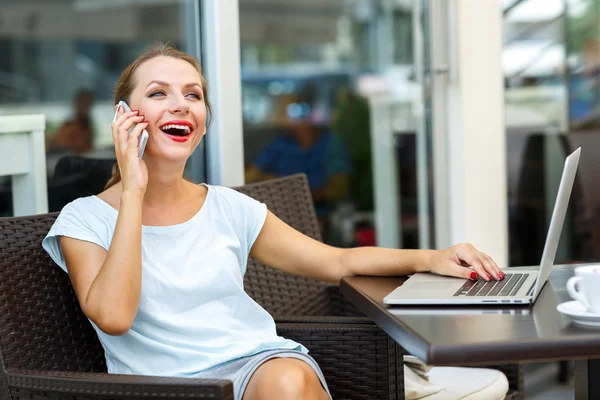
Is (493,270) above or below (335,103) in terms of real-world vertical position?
below

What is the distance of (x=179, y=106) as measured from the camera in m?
1.93

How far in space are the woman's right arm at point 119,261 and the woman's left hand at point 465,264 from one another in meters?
0.63

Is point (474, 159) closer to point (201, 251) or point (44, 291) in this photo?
point (201, 251)

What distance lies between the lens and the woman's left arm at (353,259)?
1.89 m

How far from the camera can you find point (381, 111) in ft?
12.5

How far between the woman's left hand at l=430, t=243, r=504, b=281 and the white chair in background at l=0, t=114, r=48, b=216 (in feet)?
3.59

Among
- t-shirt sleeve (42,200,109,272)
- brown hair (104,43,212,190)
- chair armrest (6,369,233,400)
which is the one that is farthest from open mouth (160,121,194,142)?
chair armrest (6,369,233,400)

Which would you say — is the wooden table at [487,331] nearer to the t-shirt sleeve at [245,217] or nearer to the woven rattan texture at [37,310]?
the t-shirt sleeve at [245,217]

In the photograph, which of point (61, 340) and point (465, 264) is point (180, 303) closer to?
point (61, 340)

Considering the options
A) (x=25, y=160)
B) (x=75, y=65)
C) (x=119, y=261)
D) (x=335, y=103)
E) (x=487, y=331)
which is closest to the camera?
(x=487, y=331)

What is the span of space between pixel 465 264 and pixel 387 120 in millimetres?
1875

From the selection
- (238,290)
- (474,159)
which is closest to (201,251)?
(238,290)

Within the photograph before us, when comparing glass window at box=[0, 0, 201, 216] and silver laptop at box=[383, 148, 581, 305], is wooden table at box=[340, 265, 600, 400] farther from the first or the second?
glass window at box=[0, 0, 201, 216]

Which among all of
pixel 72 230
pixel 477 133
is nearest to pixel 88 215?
pixel 72 230
